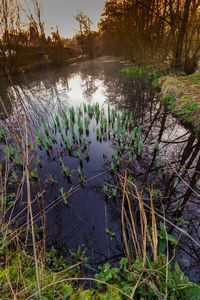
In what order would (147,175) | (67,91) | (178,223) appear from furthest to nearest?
(67,91) < (147,175) < (178,223)

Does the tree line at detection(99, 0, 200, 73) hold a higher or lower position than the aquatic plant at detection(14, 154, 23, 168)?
higher

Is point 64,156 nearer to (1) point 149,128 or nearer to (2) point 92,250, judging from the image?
(2) point 92,250

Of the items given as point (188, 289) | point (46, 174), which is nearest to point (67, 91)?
point (46, 174)

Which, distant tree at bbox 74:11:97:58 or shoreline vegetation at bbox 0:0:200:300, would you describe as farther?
distant tree at bbox 74:11:97:58

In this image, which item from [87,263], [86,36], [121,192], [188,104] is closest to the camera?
[87,263]

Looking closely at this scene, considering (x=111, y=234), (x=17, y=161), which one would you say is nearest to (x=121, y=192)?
(x=111, y=234)

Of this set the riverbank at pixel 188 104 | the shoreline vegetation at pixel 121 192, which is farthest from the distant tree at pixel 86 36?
the riverbank at pixel 188 104

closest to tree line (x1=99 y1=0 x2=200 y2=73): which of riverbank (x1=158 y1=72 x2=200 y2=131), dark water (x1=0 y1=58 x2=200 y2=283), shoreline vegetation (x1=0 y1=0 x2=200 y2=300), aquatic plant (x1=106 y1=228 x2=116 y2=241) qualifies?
shoreline vegetation (x1=0 y1=0 x2=200 y2=300)

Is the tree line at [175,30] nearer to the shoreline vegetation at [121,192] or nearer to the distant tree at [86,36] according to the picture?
the shoreline vegetation at [121,192]

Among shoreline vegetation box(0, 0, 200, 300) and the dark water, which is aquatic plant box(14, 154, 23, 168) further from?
the dark water

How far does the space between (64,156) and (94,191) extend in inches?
48.2

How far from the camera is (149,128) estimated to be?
3.99 metres

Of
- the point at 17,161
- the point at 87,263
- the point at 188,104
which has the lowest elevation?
the point at 87,263

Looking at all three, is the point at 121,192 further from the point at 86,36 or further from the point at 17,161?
the point at 86,36
